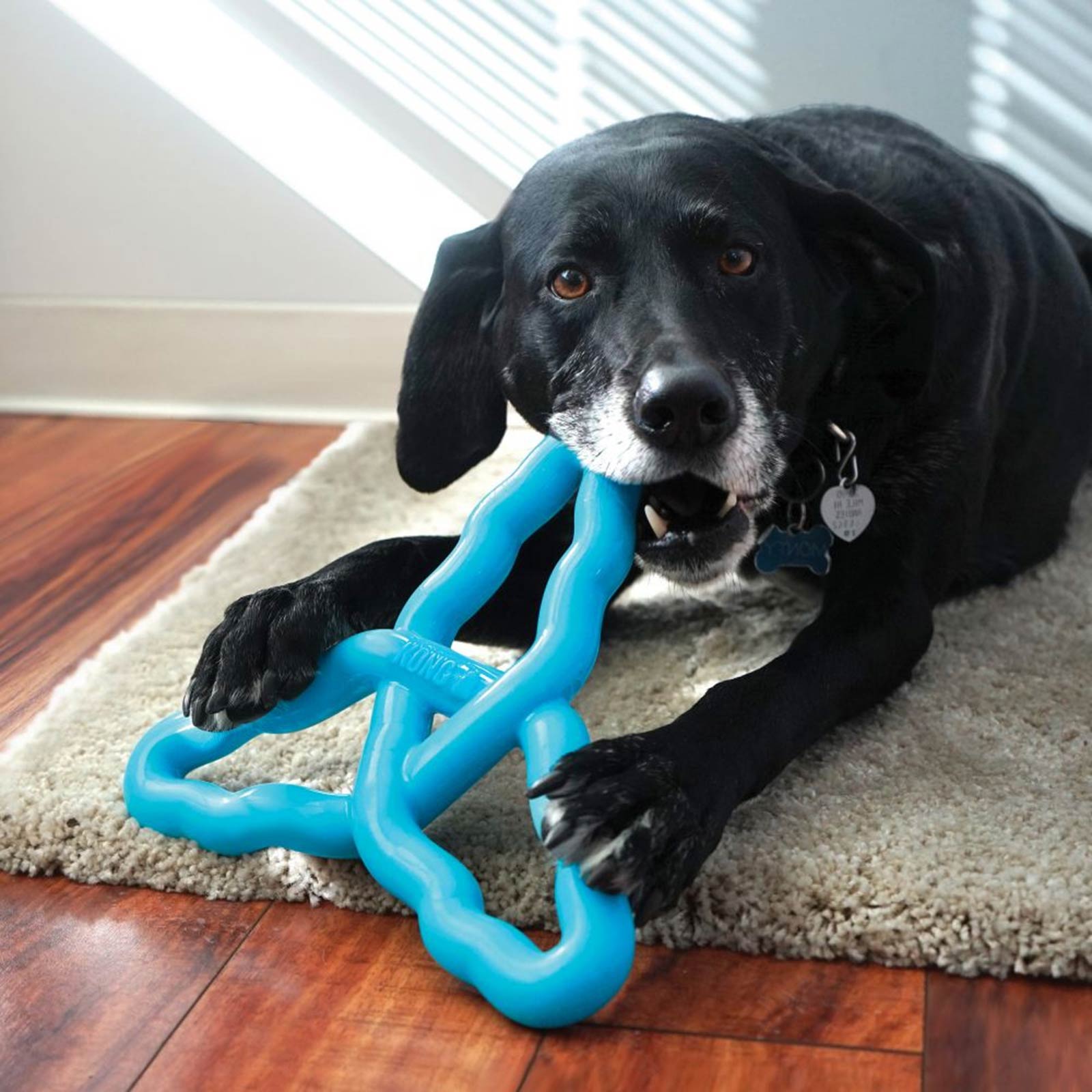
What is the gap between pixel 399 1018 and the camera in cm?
118

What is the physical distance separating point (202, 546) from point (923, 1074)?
1559 mm

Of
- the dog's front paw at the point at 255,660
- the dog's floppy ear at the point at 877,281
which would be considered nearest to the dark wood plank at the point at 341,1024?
the dog's front paw at the point at 255,660

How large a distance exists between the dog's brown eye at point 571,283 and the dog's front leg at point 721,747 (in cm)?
44

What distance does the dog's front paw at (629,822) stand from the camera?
1.16 metres

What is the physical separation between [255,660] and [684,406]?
48cm

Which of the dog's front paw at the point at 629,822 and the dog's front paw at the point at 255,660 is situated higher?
the dog's front paw at the point at 629,822

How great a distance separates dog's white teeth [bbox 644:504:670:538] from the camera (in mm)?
1565

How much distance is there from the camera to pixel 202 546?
2.34m

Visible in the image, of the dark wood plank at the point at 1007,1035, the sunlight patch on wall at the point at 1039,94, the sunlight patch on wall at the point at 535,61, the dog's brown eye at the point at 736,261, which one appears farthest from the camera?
the sunlight patch on wall at the point at 535,61

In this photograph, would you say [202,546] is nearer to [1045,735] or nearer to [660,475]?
[660,475]

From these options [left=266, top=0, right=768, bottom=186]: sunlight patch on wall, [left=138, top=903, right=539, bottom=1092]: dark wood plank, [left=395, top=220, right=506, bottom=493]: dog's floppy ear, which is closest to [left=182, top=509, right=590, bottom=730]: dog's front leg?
[left=395, top=220, right=506, bottom=493]: dog's floppy ear

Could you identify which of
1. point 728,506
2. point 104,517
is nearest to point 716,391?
point 728,506

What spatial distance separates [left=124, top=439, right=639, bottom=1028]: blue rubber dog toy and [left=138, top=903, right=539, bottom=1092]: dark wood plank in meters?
0.04

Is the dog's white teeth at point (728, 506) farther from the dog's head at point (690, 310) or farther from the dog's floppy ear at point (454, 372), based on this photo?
the dog's floppy ear at point (454, 372)
